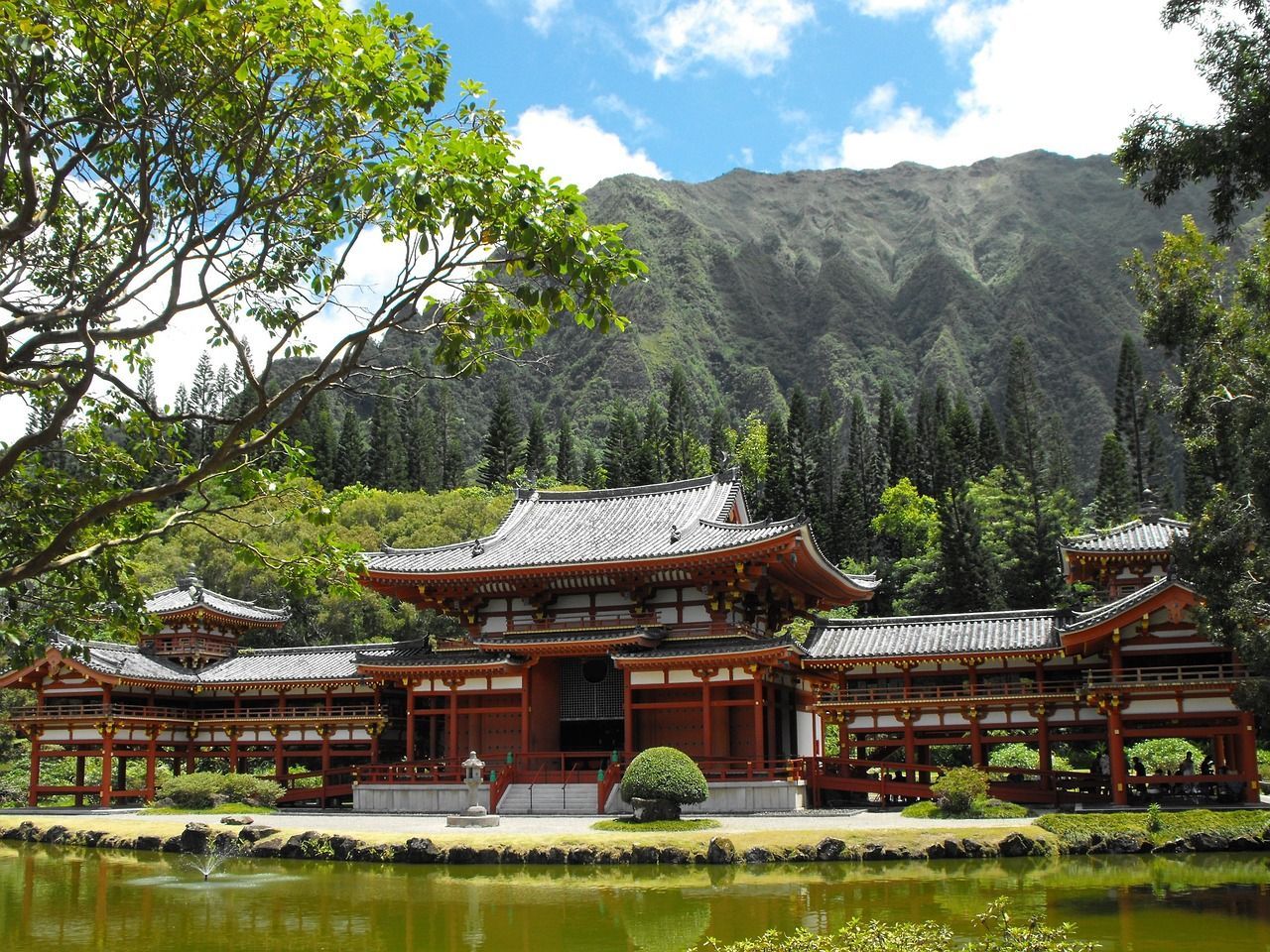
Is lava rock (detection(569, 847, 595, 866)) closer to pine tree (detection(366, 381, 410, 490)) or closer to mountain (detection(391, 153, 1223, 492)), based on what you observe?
pine tree (detection(366, 381, 410, 490))

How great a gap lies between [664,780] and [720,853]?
4.02m

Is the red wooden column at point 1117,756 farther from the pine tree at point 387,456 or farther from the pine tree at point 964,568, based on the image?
the pine tree at point 387,456

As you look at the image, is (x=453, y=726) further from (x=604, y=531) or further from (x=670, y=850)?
(x=670, y=850)

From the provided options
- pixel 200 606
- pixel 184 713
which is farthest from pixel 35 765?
pixel 200 606

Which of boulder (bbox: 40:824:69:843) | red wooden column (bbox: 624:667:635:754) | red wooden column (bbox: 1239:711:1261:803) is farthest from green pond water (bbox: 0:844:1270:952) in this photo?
red wooden column (bbox: 624:667:635:754)

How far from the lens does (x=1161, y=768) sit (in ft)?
120

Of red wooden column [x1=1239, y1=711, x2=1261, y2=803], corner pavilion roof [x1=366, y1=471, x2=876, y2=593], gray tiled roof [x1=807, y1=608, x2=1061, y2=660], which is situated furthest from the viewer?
corner pavilion roof [x1=366, y1=471, x2=876, y2=593]

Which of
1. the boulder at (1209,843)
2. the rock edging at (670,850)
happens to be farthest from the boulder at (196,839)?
the boulder at (1209,843)

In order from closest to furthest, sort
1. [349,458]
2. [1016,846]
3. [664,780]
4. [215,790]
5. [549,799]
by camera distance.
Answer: [1016,846], [664,780], [549,799], [215,790], [349,458]

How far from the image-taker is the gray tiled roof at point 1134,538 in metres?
32.1

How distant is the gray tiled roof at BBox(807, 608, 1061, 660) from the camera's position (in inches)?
1188

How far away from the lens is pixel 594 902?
55.2ft

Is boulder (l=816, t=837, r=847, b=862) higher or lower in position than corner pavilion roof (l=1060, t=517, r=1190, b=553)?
lower

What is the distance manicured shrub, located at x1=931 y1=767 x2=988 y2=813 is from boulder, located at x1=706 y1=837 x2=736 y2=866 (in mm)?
7268
